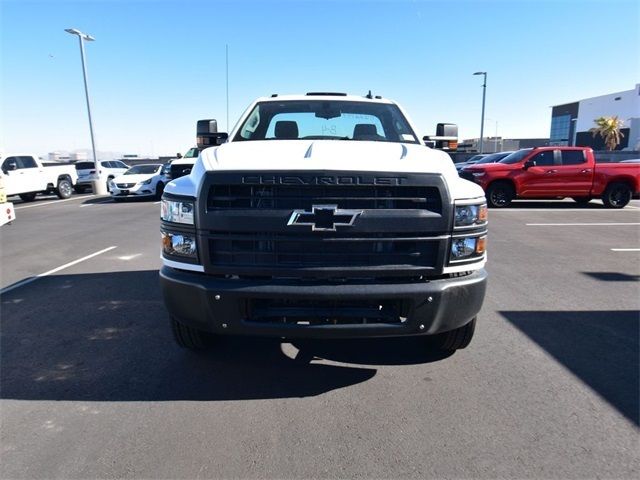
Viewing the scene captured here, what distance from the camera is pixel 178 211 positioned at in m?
2.98

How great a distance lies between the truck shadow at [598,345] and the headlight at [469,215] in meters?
1.47

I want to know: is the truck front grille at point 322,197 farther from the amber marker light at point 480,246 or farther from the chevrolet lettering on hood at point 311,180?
the amber marker light at point 480,246

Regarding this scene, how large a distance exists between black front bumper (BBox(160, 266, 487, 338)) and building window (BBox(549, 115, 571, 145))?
79.8m

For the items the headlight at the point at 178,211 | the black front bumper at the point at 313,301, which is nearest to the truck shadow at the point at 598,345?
the black front bumper at the point at 313,301

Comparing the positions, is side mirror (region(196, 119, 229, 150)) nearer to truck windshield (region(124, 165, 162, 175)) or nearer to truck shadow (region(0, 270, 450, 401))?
truck shadow (region(0, 270, 450, 401))

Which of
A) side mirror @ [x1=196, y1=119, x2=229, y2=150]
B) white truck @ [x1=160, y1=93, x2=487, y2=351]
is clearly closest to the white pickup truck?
side mirror @ [x1=196, y1=119, x2=229, y2=150]

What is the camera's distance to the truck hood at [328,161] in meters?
2.89

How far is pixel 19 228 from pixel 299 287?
11.1 m

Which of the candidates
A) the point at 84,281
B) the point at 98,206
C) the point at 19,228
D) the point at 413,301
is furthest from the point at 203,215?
the point at 98,206

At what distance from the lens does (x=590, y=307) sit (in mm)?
4930

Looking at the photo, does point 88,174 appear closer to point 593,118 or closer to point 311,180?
point 311,180

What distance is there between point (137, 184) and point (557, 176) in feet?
50.0

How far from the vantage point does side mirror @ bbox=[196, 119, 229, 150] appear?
4.40 metres

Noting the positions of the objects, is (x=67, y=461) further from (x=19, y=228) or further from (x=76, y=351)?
(x=19, y=228)
